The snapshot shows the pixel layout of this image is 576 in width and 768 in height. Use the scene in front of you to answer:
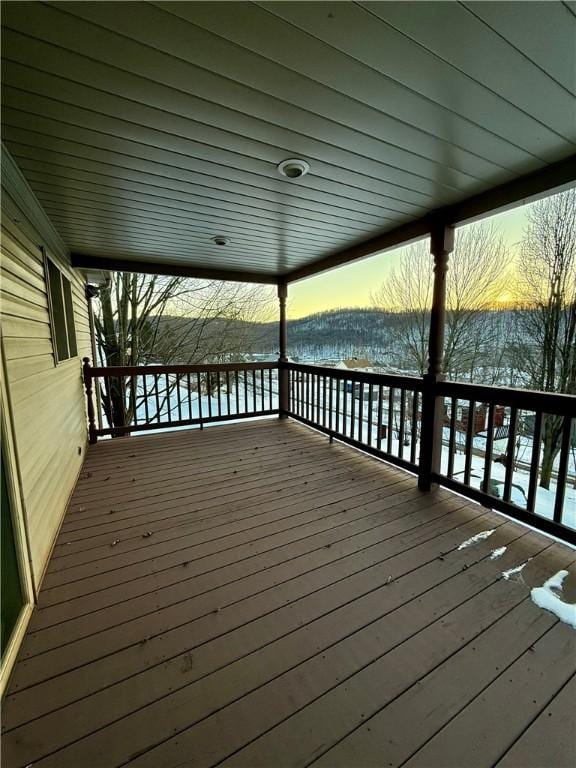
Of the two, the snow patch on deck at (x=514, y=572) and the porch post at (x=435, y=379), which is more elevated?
the porch post at (x=435, y=379)

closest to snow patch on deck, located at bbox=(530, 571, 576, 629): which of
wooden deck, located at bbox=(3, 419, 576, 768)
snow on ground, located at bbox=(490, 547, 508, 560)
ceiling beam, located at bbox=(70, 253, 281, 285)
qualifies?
wooden deck, located at bbox=(3, 419, 576, 768)

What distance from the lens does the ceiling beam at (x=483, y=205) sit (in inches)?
77.4

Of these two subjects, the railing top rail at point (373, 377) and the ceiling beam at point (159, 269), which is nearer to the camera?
the railing top rail at point (373, 377)

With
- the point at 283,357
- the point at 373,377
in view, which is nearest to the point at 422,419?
the point at 373,377

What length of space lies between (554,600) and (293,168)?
9.15 feet

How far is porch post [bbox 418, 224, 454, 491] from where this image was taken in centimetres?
270

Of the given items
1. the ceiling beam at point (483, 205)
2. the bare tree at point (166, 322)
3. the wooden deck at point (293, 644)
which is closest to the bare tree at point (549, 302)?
the ceiling beam at point (483, 205)

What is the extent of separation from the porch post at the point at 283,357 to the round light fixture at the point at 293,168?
3.09 m

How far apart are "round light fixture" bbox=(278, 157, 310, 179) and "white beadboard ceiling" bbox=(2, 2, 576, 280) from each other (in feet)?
0.13

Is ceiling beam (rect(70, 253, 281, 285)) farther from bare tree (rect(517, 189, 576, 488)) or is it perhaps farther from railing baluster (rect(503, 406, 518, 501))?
bare tree (rect(517, 189, 576, 488))

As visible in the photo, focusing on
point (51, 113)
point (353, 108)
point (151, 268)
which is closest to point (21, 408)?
point (51, 113)

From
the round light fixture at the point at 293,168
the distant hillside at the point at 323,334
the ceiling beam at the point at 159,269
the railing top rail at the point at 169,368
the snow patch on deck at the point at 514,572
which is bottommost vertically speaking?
the snow patch on deck at the point at 514,572

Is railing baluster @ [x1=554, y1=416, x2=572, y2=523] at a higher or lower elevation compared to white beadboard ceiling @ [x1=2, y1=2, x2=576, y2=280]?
lower

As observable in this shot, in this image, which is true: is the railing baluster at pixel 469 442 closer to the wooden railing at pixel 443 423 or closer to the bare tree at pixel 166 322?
the wooden railing at pixel 443 423
